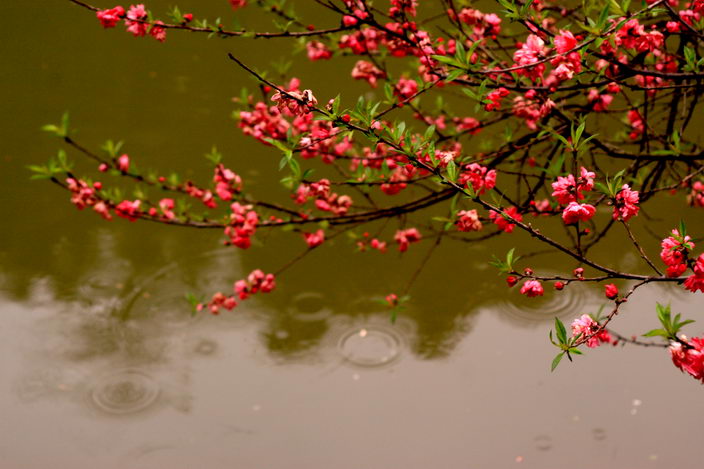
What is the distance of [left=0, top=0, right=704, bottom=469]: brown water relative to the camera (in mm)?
3408

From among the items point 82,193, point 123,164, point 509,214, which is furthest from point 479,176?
point 82,193

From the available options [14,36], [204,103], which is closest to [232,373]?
[204,103]

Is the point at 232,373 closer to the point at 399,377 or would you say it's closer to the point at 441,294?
the point at 399,377

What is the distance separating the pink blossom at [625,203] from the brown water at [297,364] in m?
1.77

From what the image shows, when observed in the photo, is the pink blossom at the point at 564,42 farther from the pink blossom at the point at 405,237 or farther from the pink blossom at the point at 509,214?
the pink blossom at the point at 405,237

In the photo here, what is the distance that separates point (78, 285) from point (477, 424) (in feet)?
8.74

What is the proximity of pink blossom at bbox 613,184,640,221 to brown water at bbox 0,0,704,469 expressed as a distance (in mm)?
1765

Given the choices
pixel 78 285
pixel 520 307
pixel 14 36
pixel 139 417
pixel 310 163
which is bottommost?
pixel 139 417

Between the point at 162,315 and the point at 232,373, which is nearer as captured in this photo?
the point at 232,373

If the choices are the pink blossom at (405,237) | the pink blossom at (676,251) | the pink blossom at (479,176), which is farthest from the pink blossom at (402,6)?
the pink blossom at (676,251)

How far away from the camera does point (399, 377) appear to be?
3783 millimetres

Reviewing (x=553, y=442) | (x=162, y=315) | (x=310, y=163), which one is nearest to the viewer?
(x=553, y=442)

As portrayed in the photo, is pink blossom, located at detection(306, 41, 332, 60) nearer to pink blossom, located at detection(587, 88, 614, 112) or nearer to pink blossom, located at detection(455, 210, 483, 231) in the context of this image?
pink blossom, located at detection(587, 88, 614, 112)

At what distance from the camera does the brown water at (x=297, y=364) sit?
11.2 feet
